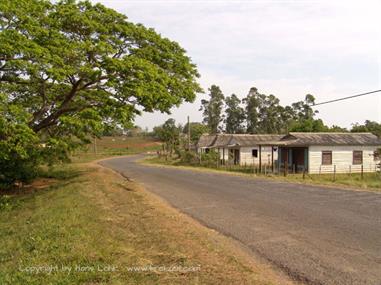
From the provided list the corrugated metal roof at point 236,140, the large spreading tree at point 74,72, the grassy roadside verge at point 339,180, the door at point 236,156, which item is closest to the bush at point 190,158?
the door at point 236,156

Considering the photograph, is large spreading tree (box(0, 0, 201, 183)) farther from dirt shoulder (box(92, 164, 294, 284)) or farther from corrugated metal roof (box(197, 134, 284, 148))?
corrugated metal roof (box(197, 134, 284, 148))

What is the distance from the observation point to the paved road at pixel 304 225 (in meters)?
6.14

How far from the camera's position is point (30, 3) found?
47.4 ft

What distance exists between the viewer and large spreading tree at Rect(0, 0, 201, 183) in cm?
1346

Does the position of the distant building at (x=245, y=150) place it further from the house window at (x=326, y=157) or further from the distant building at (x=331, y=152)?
the house window at (x=326, y=157)

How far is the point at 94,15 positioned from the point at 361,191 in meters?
13.8

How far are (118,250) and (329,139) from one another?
30689mm

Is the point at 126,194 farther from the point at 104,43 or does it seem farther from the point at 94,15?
the point at 94,15

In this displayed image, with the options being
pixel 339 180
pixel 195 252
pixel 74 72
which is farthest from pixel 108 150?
pixel 195 252

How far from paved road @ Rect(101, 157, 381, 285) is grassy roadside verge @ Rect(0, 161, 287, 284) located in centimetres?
64

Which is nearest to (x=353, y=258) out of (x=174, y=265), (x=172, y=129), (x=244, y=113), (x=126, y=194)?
(x=174, y=265)

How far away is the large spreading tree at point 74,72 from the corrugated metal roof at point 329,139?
17.0 meters

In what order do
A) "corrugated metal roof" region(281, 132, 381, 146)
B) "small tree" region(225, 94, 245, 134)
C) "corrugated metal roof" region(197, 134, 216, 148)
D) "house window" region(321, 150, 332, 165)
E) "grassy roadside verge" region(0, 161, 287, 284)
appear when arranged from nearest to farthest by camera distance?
"grassy roadside verge" region(0, 161, 287, 284) < "corrugated metal roof" region(281, 132, 381, 146) < "house window" region(321, 150, 332, 165) < "corrugated metal roof" region(197, 134, 216, 148) < "small tree" region(225, 94, 245, 134)

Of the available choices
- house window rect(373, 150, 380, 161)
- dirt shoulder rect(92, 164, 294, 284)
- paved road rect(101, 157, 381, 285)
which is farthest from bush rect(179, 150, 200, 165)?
dirt shoulder rect(92, 164, 294, 284)
